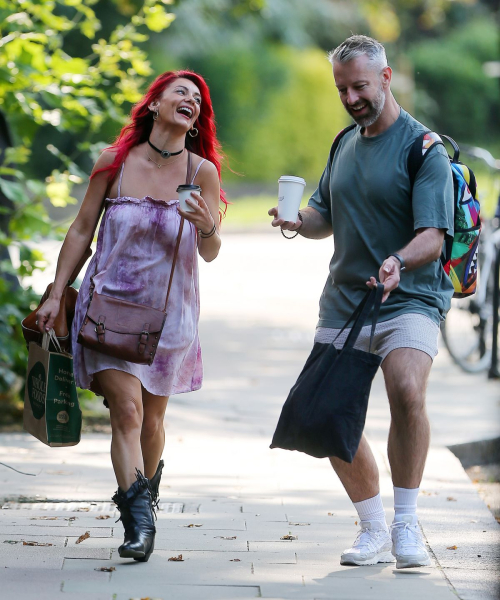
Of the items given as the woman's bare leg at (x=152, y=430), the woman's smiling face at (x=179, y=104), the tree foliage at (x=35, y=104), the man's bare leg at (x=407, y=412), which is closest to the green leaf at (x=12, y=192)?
the tree foliage at (x=35, y=104)

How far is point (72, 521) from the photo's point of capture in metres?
4.76

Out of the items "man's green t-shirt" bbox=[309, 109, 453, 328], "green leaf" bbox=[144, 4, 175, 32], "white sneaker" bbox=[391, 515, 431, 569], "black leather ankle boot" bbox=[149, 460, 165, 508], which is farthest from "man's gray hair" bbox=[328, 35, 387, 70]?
"green leaf" bbox=[144, 4, 175, 32]

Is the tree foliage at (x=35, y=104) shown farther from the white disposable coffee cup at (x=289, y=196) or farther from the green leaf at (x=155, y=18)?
the white disposable coffee cup at (x=289, y=196)

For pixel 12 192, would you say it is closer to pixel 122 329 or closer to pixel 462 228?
pixel 122 329

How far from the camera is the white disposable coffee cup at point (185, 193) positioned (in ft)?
13.1

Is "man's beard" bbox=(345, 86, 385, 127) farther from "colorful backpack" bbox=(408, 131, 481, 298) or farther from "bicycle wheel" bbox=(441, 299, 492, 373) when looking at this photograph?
"bicycle wheel" bbox=(441, 299, 492, 373)

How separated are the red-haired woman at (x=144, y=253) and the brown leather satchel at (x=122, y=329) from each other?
6 cm

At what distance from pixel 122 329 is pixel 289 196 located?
81 cm

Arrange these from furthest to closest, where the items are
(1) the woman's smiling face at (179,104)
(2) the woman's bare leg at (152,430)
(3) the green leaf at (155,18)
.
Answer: (3) the green leaf at (155,18), (2) the woman's bare leg at (152,430), (1) the woman's smiling face at (179,104)

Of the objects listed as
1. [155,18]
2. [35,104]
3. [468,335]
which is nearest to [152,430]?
[35,104]

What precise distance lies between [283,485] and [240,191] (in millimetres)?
30781

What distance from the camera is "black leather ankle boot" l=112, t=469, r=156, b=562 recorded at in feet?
13.2

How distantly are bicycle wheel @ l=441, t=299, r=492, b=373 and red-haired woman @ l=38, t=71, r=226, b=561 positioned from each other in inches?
206

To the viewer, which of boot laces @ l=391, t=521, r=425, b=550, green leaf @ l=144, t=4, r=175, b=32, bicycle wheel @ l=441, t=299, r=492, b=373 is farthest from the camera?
bicycle wheel @ l=441, t=299, r=492, b=373
